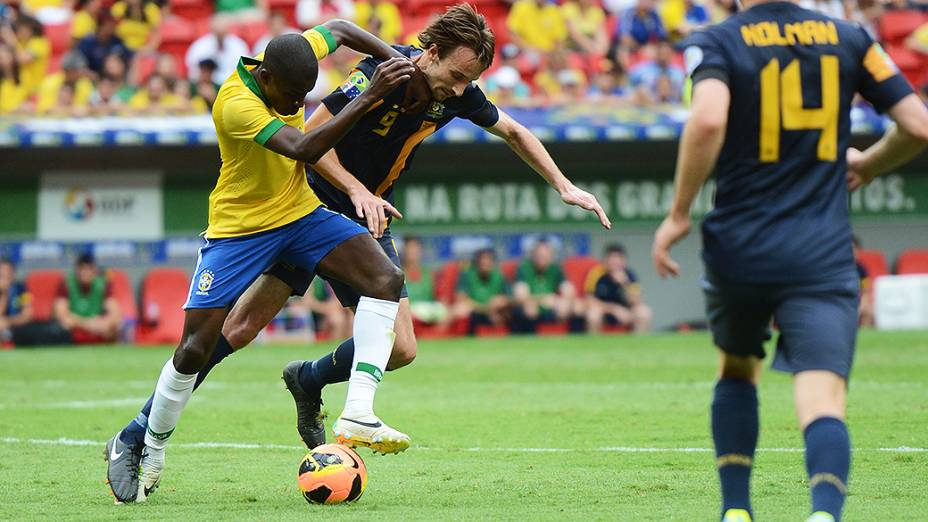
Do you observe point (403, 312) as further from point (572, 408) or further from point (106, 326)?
point (106, 326)

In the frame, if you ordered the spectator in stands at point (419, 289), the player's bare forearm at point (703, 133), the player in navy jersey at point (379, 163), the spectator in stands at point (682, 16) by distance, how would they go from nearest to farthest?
the player's bare forearm at point (703, 133)
the player in navy jersey at point (379, 163)
the spectator in stands at point (419, 289)
the spectator in stands at point (682, 16)

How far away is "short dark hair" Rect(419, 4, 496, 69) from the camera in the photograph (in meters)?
6.18

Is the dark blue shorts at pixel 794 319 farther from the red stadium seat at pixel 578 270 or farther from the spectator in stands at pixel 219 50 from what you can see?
the spectator in stands at pixel 219 50

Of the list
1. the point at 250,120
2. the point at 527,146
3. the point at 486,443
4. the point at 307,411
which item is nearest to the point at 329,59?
the point at 486,443

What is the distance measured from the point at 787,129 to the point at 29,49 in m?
16.1

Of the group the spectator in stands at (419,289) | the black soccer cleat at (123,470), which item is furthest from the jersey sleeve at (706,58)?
the spectator in stands at (419,289)

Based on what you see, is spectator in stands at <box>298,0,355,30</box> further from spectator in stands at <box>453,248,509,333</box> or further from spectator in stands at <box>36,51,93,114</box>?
spectator in stands at <box>453,248,509,333</box>

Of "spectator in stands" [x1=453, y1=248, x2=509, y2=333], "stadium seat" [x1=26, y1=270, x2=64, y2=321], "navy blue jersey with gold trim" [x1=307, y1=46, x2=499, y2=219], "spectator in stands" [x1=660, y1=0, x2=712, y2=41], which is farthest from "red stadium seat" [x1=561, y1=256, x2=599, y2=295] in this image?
"navy blue jersey with gold trim" [x1=307, y1=46, x2=499, y2=219]

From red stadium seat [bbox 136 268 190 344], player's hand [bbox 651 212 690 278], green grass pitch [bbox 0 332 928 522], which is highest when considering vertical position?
player's hand [bbox 651 212 690 278]

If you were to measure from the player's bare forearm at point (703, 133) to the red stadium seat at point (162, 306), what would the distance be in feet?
47.2

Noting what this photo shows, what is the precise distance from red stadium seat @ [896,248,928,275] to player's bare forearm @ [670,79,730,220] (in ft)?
51.6

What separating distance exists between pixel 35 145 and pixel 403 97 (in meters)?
12.1

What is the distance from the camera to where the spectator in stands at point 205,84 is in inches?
700

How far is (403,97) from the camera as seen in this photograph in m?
6.49
